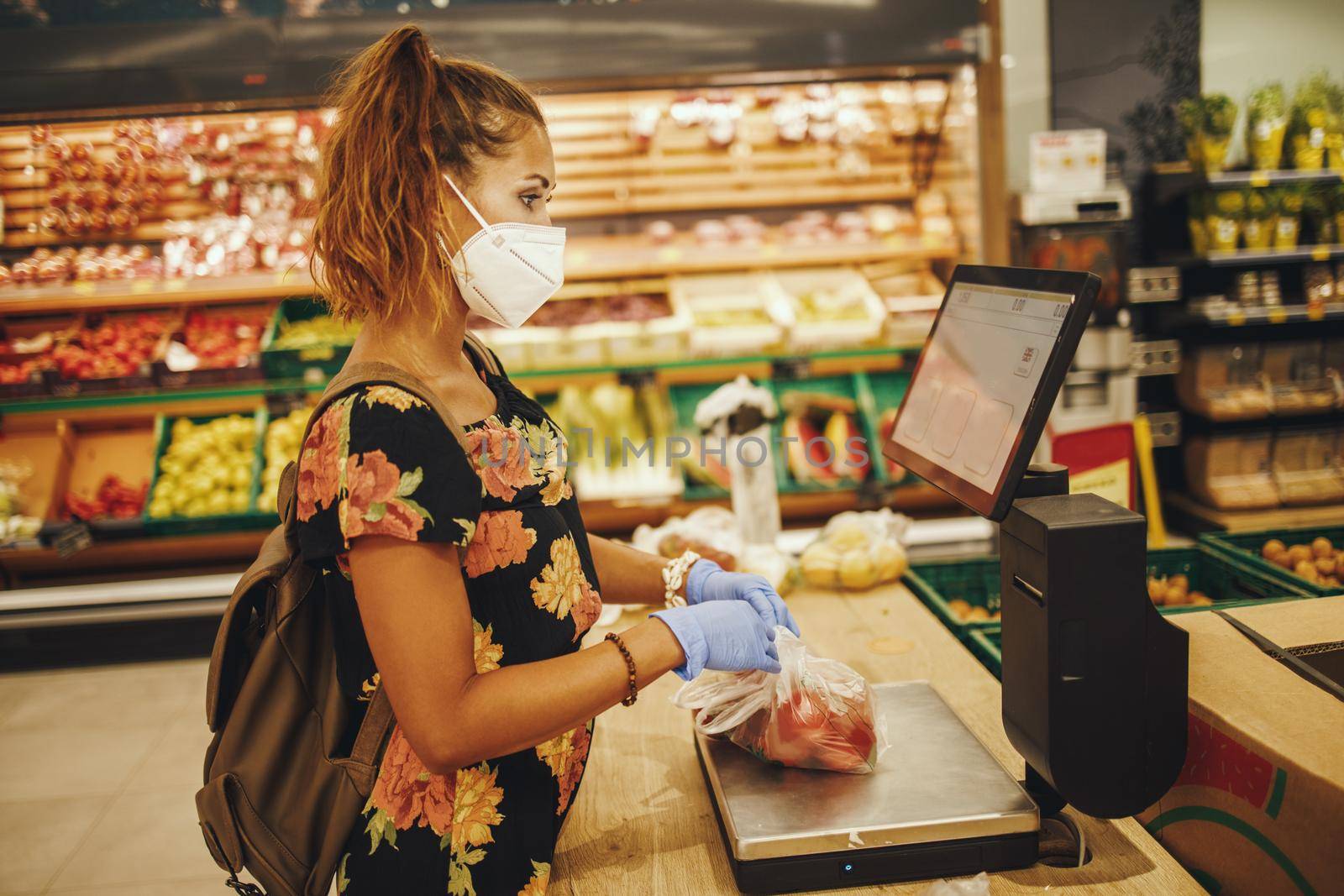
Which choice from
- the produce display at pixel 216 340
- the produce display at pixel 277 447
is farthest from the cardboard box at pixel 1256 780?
the produce display at pixel 216 340

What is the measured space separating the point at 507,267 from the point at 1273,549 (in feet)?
7.68

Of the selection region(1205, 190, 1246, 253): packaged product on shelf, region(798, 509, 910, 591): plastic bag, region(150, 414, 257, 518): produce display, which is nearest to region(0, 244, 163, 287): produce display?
region(150, 414, 257, 518): produce display

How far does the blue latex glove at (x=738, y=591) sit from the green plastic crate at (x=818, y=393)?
2679 mm

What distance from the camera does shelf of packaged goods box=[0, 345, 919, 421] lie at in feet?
13.6

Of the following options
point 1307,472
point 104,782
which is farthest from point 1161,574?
point 104,782

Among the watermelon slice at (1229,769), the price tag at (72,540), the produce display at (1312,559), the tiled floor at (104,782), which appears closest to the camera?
the watermelon slice at (1229,769)

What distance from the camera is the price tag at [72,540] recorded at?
13.1ft

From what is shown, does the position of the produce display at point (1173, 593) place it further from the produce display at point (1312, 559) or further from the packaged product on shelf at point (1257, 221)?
the packaged product on shelf at point (1257, 221)

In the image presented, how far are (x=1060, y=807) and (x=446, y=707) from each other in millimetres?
783

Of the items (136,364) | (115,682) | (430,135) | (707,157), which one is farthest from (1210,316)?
(115,682)

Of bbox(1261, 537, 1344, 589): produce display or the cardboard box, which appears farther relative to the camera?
bbox(1261, 537, 1344, 589): produce display

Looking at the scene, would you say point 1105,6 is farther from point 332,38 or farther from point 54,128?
point 54,128

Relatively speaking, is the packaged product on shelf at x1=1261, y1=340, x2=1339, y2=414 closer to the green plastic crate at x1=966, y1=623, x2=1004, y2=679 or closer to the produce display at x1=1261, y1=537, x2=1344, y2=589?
Answer: the produce display at x1=1261, y1=537, x2=1344, y2=589

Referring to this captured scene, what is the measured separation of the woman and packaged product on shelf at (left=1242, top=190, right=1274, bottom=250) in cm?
483
